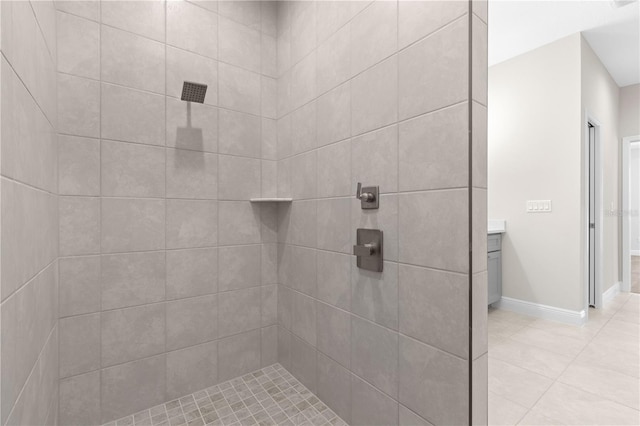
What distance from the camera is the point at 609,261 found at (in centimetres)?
356

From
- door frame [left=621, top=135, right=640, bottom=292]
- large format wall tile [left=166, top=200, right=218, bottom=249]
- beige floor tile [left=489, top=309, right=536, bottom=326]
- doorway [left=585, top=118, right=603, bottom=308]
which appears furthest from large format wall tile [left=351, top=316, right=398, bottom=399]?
door frame [left=621, top=135, right=640, bottom=292]

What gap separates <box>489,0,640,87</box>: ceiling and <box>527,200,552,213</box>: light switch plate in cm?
160

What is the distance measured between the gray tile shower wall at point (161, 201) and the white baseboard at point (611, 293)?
151 inches

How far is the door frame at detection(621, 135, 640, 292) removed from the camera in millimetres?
3805

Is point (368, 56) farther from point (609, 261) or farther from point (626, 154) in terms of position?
point (626, 154)

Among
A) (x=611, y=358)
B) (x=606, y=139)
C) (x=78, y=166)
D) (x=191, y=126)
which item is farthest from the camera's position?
(x=606, y=139)

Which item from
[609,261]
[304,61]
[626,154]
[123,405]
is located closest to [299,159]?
[304,61]

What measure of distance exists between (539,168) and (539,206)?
39 centimetres

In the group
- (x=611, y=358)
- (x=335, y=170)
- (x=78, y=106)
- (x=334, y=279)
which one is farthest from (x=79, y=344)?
(x=611, y=358)

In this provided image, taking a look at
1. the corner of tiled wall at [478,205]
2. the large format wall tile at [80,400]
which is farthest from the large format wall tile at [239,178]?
the corner of tiled wall at [478,205]

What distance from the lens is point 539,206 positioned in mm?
2979

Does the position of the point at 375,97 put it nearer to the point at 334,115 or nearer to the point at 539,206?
the point at 334,115

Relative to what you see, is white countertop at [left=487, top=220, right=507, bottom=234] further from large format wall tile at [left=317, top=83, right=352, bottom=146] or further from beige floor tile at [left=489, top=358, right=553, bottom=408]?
large format wall tile at [left=317, top=83, right=352, bottom=146]

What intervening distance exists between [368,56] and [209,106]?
0.95 m
